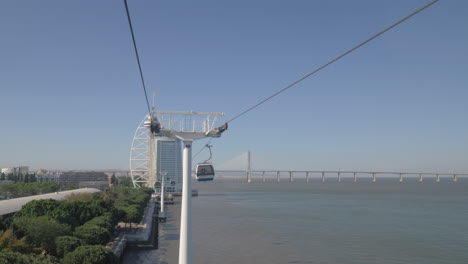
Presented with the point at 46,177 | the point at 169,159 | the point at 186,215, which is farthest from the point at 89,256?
the point at 46,177

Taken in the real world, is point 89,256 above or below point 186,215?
below

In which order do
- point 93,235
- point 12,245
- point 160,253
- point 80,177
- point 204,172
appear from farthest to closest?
point 80,177 → point 160,253 → point 93,235 → point 12,245 → point 204,172

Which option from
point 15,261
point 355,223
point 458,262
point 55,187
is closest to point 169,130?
point 15,261

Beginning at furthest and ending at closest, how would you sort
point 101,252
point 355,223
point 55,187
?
point 55,187, point 355,223, point 101,252

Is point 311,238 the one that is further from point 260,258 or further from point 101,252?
point 101,252

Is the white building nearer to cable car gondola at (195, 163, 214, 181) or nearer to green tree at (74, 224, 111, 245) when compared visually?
green tree at (74, 224, 111, 245)

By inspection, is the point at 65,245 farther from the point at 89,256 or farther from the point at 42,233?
the point at 89,256
